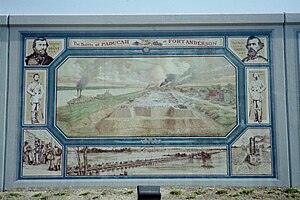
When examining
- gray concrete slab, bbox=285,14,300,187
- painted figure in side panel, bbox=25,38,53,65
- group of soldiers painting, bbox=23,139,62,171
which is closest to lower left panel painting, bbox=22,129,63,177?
group of soldiers painting, bbox=23,139,62,171

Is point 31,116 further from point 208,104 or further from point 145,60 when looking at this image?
point 208,104

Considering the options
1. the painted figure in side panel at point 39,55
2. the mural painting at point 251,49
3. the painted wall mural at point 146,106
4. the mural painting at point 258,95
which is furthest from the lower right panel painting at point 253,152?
the painted figure in side panel at point 39,55

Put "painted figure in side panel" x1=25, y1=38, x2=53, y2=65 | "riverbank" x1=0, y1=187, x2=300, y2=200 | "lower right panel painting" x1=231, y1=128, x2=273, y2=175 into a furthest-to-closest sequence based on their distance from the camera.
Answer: "painted figure in side panel" x1=25, y1=38, x2=53, y2=65 → "lower right panel painting" x1=231, y1=128, x2=273, y2=175 → "riverbank" x1=0, y1=187, x2=300, y2=200

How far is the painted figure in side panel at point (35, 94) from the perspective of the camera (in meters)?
6.16

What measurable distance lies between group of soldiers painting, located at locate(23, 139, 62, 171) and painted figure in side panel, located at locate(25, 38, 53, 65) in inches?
52.2

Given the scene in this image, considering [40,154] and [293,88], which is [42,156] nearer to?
[40,154]

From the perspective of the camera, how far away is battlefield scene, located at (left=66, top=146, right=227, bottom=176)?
20.1 feet

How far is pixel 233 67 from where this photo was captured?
6.29 meters

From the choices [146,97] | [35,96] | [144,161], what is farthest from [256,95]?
[35,96]

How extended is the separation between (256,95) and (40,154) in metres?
3.64

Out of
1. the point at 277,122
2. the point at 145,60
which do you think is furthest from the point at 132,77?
the point at 277,122

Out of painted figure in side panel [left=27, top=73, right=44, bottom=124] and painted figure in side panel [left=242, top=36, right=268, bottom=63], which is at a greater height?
painted figure in side panel [left=242, top=36, right=268, bottom=63]

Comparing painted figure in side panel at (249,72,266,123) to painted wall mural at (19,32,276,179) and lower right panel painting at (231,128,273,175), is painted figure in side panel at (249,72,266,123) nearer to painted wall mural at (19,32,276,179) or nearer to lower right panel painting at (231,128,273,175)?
painted wall mural at (19,32,276,179)

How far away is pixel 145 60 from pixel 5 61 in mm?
2294
